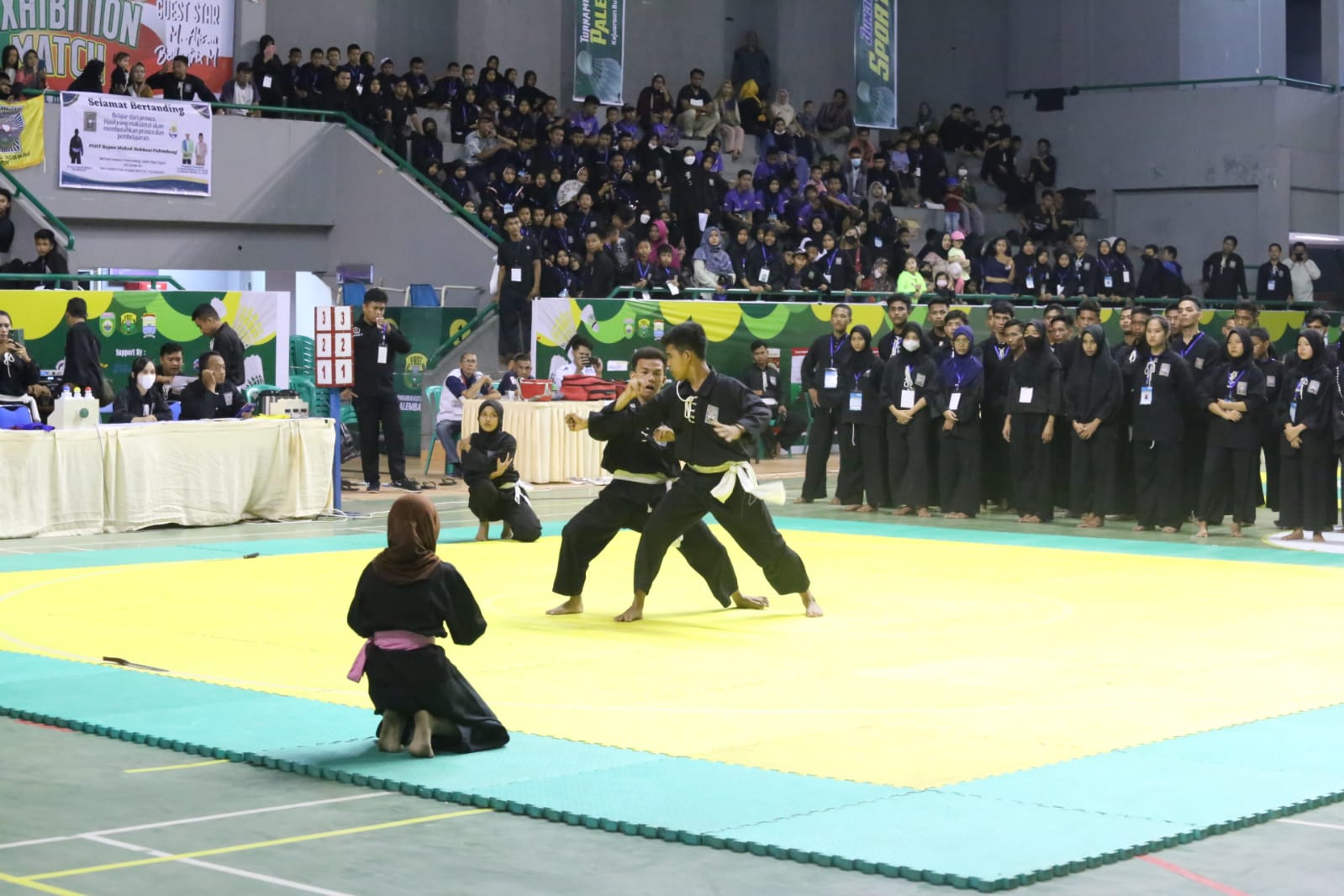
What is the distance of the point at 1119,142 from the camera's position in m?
38.8

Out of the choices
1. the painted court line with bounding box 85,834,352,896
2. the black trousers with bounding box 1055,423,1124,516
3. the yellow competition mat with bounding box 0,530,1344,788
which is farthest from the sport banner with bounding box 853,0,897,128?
the painted court line with bounding box 85,834,352,896

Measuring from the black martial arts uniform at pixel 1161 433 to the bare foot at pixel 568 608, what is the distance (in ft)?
24.8

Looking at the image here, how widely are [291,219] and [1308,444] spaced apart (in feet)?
56.1

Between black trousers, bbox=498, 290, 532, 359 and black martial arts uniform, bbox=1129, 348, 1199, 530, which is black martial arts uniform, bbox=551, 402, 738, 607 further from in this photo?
black trousers, bbox=498, 290, 532, 359

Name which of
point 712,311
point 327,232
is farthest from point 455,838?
point 327,232

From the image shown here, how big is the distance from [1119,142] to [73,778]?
34.9 metres

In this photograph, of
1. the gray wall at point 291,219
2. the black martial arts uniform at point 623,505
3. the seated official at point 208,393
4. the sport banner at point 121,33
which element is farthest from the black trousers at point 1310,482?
the sport banner at point 121,33

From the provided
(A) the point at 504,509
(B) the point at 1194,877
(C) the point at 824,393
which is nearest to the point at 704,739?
(B) the point at 1194,877

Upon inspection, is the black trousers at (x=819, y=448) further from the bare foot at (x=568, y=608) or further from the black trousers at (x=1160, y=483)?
the bare foot at (x=568, y=608)

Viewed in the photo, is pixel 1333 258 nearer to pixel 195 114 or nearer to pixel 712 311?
pixel 712 311

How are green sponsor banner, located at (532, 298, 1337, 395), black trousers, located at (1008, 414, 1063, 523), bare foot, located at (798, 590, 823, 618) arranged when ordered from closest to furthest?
1. bare foot, located at (798, 590, 823, 618)
2. black trousers, located at (1008, 414, 1063, 523)
3. green sponsor banner, located at (532, 298, 1337, 395)

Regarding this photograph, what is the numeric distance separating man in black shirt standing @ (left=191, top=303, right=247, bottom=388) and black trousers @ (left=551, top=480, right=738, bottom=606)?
7.30m

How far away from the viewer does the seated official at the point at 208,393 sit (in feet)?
56.2

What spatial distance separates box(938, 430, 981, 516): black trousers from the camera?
1838 cm
